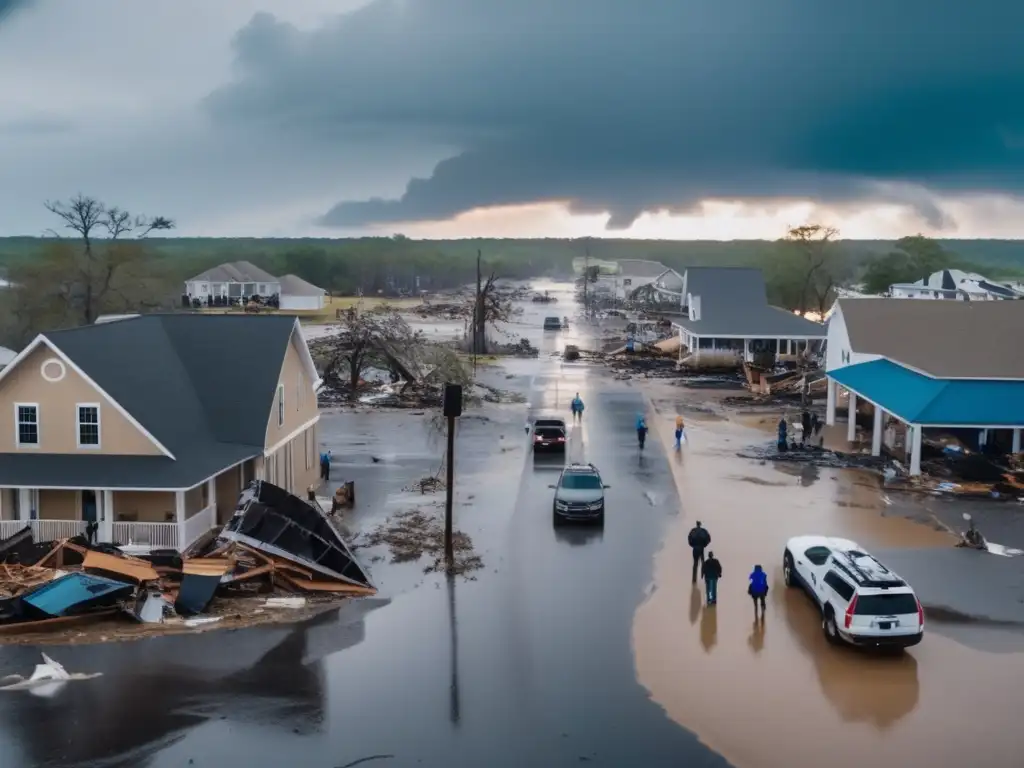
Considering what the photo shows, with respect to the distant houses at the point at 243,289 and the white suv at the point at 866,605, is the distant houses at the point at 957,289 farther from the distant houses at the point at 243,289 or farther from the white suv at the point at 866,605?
the distant houses at the point at 243,289

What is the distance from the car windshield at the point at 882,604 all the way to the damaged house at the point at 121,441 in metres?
15.0

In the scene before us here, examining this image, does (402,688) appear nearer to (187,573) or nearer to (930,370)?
(187,573)

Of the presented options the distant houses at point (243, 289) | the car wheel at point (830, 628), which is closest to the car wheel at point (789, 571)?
the car wheel at point (830, 628)

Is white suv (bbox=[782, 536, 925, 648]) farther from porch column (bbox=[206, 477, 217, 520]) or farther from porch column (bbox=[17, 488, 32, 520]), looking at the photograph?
porch column (bbox=[17, 488, 32, 520])

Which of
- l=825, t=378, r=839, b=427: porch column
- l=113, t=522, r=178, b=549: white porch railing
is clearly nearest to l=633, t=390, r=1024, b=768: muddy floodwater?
l=113, t=522, r=178, b=549: white porch railing

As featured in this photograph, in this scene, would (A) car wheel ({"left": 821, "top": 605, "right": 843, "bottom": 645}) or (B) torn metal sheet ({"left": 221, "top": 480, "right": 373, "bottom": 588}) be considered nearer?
(A) car wheel ({"left": 821, "top": 605, "right": 843, "bottom": 645})

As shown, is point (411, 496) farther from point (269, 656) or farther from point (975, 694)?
point (975, 694)

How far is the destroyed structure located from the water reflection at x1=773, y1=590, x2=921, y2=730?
31.3ft

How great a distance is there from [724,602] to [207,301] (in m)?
113

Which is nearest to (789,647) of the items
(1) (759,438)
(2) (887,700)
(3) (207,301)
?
(2) (887,700)

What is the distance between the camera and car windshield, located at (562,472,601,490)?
30.4 m

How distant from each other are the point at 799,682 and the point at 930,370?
79.6 feet

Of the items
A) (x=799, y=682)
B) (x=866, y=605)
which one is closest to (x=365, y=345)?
(x=866, y=605)

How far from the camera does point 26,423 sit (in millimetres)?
25719
